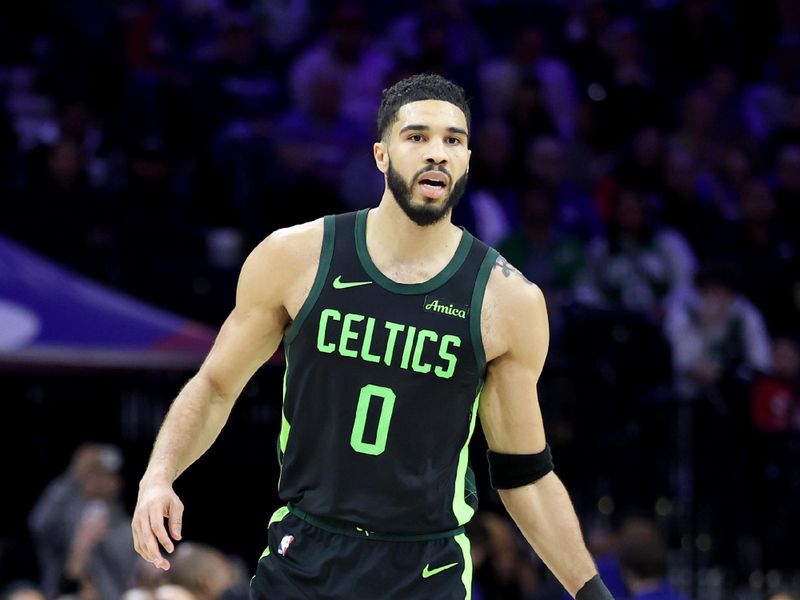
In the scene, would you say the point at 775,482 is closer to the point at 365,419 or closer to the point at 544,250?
the point at 544,250

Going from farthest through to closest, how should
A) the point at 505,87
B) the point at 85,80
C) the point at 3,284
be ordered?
the point at 505,87
the point at 85,80
the point at 3,284

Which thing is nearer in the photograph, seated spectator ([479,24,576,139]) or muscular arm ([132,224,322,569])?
muscular arm ([132,224,322,569])

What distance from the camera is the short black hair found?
4.57m

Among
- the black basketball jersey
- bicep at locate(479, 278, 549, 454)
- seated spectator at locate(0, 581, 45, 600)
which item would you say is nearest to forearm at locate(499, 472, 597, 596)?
bicep at locate(479, 278, 549, 454)

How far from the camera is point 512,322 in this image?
179 inches

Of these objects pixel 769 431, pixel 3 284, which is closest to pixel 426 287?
pixel 3 284

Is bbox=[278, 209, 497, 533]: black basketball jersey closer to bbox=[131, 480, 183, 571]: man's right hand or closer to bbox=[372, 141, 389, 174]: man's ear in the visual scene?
bbox=[372, 141, 389, 174]: man's ear

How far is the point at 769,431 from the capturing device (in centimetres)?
998

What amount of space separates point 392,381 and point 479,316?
0.31 m

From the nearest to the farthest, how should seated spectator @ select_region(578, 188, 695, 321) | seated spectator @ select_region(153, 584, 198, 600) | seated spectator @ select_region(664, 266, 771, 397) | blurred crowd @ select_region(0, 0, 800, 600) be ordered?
1. seated spectator @ select_region(153, 584, 198, 600)
2. blurred crowd @ select_region(0, 0, 800, 600)
3. seated spectator @ select_region(664, 266, 771, 397)
4. seated spectator @ select_region(578, 188, 695, 321)

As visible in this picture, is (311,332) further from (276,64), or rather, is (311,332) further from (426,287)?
(276,64)

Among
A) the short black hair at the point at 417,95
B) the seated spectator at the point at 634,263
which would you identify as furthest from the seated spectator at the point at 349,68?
the short black hair at the point at 417,95

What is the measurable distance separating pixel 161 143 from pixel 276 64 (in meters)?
1.91

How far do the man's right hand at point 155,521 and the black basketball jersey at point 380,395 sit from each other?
0.44 metres
